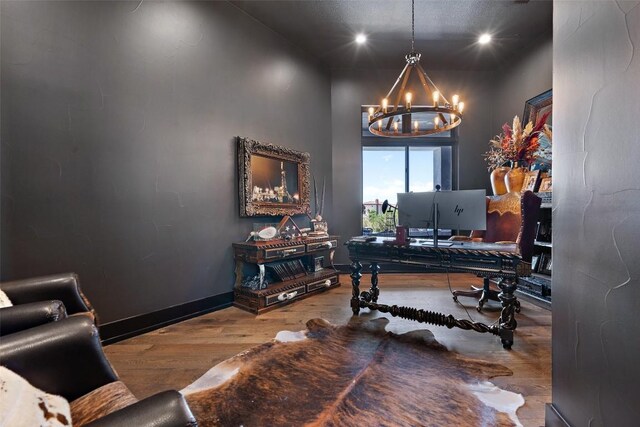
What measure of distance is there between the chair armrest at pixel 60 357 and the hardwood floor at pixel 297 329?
87 cm

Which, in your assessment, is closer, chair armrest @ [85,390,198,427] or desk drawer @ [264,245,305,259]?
chair armrest @ [85,390,198,427]

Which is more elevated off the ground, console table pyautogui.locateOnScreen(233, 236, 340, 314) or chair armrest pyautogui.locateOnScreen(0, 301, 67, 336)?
chair armrest pyautogui.locateOnScreen(0, 301, 67, 336)

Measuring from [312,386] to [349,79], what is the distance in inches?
188

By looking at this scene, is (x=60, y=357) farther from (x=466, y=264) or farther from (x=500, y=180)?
(x=500, y=180)

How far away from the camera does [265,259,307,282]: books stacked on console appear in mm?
3547

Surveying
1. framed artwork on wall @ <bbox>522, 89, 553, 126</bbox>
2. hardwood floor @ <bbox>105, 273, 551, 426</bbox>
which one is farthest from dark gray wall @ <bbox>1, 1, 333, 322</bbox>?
framed artwork on wall @ <bbox>522, 89, 553, 126</bbox>

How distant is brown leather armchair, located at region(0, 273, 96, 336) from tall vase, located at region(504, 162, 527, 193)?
447 cm

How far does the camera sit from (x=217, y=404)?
1.59 meters

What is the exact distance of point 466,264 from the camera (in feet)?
7.77

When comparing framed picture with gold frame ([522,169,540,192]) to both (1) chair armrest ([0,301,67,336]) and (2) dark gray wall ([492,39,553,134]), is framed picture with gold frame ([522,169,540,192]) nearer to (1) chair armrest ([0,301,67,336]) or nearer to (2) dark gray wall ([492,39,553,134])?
(2) dark gray wall ([492,39,553,134])

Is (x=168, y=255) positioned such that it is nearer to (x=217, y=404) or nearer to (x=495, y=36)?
(x=217, y=404)

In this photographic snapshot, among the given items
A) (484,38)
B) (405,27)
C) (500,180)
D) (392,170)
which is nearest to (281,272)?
(392,170)

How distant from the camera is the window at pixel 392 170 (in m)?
5.12

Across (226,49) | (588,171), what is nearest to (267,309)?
(588,171)
